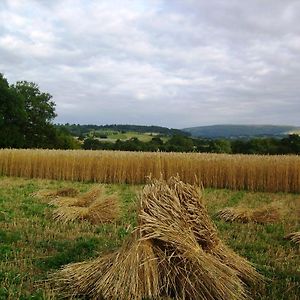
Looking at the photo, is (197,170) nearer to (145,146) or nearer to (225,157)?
(225,157)

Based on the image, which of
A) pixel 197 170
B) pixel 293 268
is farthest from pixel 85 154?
pixel 293 268

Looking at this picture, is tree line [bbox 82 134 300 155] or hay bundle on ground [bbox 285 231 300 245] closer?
hay bundle on ground [bbox 285 231 300 245]

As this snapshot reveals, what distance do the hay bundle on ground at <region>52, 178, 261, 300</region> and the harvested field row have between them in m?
13.8

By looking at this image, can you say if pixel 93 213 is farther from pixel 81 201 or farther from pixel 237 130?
pixel 237 130

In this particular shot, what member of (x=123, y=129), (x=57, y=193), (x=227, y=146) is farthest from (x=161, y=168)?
(x=123, y=129)

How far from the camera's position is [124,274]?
537 cm

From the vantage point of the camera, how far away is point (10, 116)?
47.9m

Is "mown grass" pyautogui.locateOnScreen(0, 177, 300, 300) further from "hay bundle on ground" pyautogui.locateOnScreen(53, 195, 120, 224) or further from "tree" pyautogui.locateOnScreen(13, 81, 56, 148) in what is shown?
"tree" pyautogui.locateOnScreen(13, 81, 56, 148)

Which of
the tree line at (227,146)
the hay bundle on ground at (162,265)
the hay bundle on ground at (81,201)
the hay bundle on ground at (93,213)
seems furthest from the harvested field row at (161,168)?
the tree line at (227,146)

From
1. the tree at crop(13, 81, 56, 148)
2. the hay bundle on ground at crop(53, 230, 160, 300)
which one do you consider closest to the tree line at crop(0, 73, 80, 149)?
the tree at crop(13, 81, 56, 148)

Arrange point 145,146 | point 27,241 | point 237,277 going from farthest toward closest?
point 145,146
point 27,241
point 237,277

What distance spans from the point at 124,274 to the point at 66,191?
10.6 meters

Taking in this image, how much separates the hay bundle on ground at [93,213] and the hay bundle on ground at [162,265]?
4507 millimetres

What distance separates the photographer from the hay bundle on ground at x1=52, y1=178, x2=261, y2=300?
537 cm
